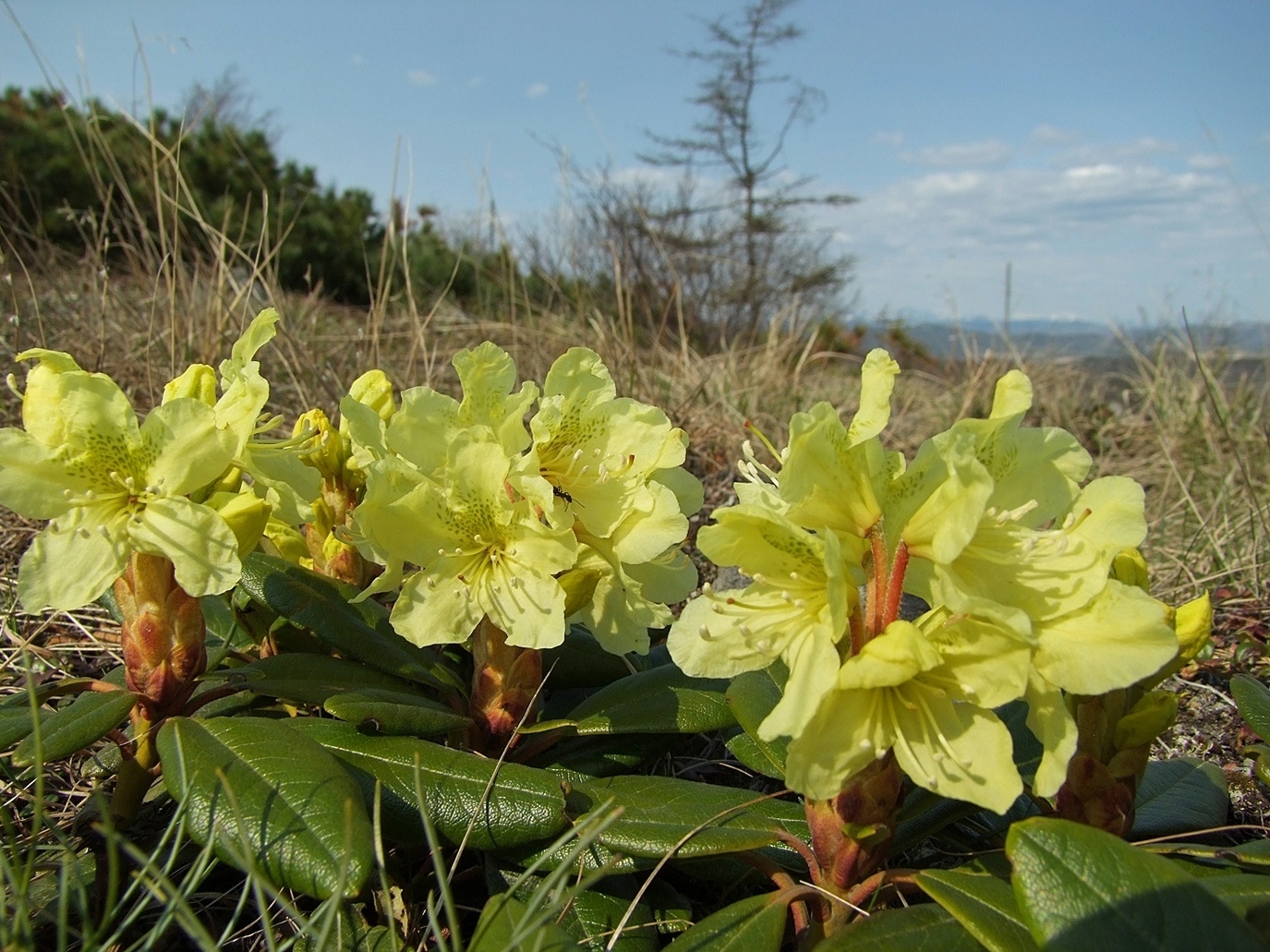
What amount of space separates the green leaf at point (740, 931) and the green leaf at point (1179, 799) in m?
0.63

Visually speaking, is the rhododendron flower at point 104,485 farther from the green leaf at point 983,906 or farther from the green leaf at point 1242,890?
the green leaf at point 1242,890

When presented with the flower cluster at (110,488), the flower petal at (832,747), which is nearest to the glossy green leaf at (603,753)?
the flower petal at (832,747)

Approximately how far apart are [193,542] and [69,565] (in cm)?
A: 18

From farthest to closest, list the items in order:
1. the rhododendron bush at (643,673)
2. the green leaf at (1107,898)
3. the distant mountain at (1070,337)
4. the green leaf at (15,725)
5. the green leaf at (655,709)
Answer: the distant mountain at (1070,337) < the green leaf at (655,709) < the green leaf at (15,725) < the rhododendron bush at (643,673) < the green leaf at (1107,898)

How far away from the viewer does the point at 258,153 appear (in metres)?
12.4

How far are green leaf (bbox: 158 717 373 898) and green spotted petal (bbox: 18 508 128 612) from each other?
0.77ft

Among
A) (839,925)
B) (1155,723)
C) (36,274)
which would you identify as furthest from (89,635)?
(36,274)

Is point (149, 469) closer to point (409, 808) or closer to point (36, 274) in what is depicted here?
point (409, 808)

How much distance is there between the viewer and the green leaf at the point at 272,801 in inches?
43.9

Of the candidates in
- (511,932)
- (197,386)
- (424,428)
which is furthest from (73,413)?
(511,932)

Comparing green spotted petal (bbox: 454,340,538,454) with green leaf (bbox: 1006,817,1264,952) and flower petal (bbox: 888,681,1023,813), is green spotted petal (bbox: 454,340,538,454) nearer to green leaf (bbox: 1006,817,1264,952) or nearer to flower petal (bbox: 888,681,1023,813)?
flower petal (bbox: 888,681,1023,813)

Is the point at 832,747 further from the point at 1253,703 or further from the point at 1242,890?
the point at 1253,703

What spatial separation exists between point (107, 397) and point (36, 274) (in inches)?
215

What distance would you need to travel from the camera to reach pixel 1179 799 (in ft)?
4.96
